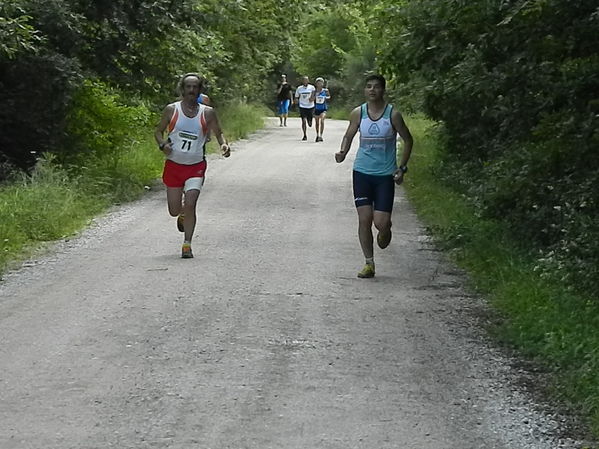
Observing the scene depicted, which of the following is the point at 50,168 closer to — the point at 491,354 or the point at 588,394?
the point at 491,354

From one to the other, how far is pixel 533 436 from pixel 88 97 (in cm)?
1418

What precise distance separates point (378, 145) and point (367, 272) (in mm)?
1161

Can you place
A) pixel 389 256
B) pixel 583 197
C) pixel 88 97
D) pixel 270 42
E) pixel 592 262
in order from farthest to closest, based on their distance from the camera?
pixel 270 42 → pixel 88 97 → pixel 389 256 → pixel 583 197 → pixel 592 262

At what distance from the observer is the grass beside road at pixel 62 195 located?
1284 cm

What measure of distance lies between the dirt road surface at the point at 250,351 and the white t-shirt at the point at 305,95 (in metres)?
16.8

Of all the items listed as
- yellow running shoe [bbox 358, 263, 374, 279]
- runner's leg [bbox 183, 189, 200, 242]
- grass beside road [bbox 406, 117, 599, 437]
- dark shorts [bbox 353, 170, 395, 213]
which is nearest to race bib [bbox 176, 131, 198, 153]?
runner's leg [bbox 183, 189, 200, 242]

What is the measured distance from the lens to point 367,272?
10758mm

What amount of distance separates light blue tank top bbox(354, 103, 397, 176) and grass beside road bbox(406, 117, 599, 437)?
1325 mm

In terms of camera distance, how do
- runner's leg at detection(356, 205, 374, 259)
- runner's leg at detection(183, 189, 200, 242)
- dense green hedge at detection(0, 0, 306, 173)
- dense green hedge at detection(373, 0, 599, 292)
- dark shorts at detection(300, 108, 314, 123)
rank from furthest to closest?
dark shorts at detection(300, 108, 314, 123)
dense green hedge at detection(0, 0, 306, 173)
runner's leg at detection(183, 189, 200, 242)
runner's leg at detection(356, 205, 374, 259)
dense green hedge at detection(373, 0, 599, 292)

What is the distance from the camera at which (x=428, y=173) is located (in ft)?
66.1

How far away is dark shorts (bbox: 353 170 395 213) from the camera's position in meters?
10.7

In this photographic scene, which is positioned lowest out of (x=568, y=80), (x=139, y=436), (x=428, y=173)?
(x=428, y=173)

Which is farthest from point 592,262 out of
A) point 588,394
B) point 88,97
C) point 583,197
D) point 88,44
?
point 88,97

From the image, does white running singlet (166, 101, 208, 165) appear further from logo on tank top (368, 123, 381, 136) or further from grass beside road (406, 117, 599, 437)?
grass beside road (406, 117, 599, 437)
